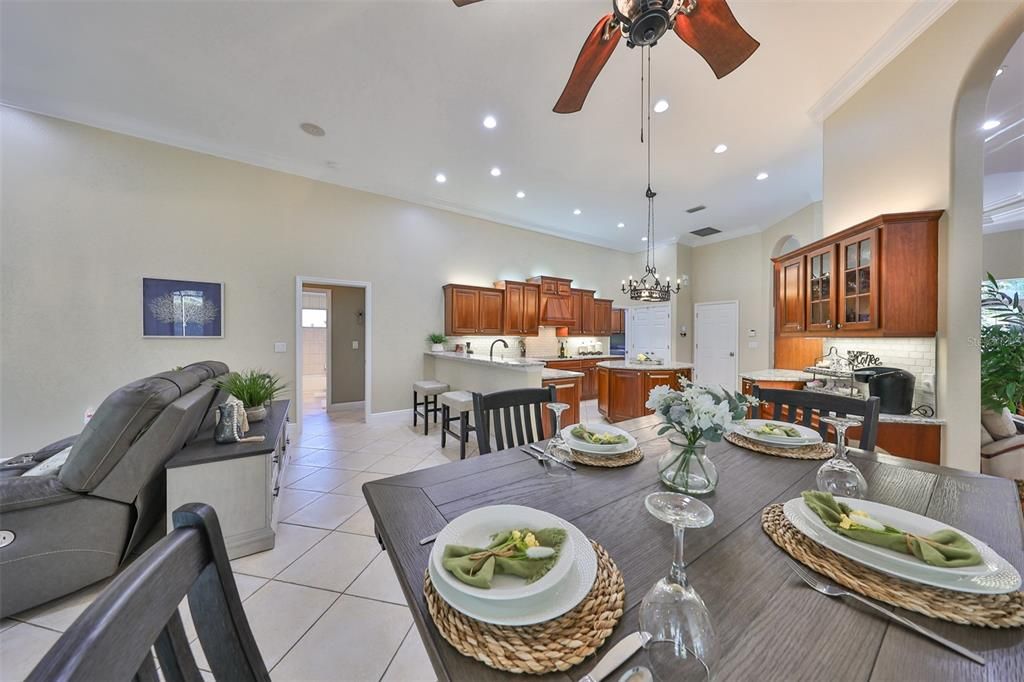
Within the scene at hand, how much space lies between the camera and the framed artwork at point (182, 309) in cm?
384

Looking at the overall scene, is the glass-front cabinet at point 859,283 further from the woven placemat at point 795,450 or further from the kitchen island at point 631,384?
the kitchen island at point 631,384

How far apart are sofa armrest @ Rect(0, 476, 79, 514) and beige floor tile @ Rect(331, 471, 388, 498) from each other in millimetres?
1505

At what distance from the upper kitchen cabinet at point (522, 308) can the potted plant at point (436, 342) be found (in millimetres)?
1201

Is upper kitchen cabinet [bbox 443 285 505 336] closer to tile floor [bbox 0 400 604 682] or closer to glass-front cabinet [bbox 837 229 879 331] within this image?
tile floor [bbox 0 400 604 682]

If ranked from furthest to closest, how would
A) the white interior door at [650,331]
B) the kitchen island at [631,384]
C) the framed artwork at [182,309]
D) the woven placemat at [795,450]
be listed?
the white interior door at [650,331]
the kitchen island at [631,384]
the framed artwork at [182,309]
the woven placemat at [795,450]

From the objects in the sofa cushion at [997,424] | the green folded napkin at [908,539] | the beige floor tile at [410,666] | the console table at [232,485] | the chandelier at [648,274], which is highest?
the chandelier at [648,274]

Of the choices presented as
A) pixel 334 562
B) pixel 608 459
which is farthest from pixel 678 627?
pixel 334 562

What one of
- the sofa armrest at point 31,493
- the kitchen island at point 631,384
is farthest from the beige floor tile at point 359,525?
the kitchen island at point 631,384

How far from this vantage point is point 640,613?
64 cm

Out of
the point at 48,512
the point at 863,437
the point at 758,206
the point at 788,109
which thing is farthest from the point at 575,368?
the point at 48,512

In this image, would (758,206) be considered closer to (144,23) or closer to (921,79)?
(921,79)

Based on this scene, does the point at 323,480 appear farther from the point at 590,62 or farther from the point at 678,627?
the point at 590,62

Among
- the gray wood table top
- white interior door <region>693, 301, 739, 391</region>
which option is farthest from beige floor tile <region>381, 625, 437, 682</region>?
white interior door <region>693, 301, 739, 391</region>

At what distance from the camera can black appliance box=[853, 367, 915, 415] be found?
2492 mm
